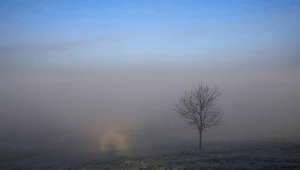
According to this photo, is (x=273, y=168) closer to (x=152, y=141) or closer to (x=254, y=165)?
(x=254, y=165)

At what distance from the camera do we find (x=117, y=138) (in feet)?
163

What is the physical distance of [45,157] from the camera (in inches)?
1398

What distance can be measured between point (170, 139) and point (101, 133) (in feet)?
A: 55.8

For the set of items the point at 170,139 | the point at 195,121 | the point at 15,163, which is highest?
the point at 195,121

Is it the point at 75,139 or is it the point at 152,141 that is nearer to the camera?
the point at 152,141

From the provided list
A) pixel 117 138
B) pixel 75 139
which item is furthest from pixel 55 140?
pixel 117 138

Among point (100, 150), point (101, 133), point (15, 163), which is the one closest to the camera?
point (15, 163)

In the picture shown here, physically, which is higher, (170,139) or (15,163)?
(170,139)

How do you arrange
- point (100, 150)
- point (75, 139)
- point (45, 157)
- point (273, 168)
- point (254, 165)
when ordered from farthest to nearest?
point (75, 139) → point (100, 150) → point (45, 157) → point (254, 165) → point (273, 168)

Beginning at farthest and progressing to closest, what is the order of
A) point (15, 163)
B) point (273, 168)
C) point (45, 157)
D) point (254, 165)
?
1. point (45, 157)
2. point (15, 163)
3. point (254, 165)
4. point (273, 168)

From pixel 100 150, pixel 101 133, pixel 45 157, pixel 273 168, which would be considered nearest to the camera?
pixel 273 168

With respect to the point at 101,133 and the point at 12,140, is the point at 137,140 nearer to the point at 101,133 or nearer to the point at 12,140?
the point at 101,133

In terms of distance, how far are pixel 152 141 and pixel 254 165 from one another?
82.4 feet

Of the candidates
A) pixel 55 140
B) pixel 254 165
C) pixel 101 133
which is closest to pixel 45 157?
pixel 55 140
